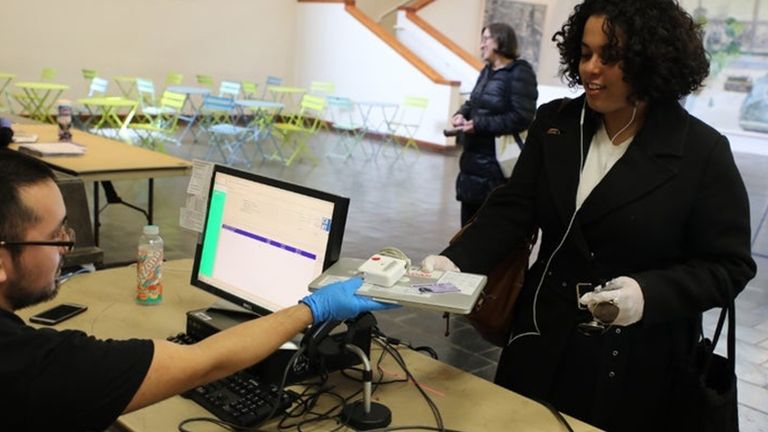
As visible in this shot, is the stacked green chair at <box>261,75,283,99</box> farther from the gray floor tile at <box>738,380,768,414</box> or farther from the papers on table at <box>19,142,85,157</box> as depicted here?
the gray floor tile at <box>738,380,768,414</box>

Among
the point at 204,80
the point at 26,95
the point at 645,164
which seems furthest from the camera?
the point at 204,80

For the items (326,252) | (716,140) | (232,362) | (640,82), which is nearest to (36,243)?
(232,362)

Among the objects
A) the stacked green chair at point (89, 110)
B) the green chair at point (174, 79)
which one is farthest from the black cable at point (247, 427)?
the green chair at point (174, 79)

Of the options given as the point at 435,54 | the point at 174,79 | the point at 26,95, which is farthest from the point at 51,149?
the point at 435,54

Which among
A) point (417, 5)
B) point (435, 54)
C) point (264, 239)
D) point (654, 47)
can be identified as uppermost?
point (417, 5)

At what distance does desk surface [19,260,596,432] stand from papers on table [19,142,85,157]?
7.29 ft

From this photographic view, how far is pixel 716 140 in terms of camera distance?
1.62 metres

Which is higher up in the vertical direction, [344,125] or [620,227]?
[620,227]

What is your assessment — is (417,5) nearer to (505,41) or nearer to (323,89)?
(323,89)

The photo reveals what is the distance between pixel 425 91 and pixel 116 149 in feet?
21.9

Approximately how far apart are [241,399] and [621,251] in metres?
0.90

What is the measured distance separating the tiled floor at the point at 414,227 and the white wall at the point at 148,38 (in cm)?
234

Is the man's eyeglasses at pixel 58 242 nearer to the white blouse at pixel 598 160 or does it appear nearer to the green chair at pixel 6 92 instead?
the white blouse at pixel 598 160

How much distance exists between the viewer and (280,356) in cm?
160
